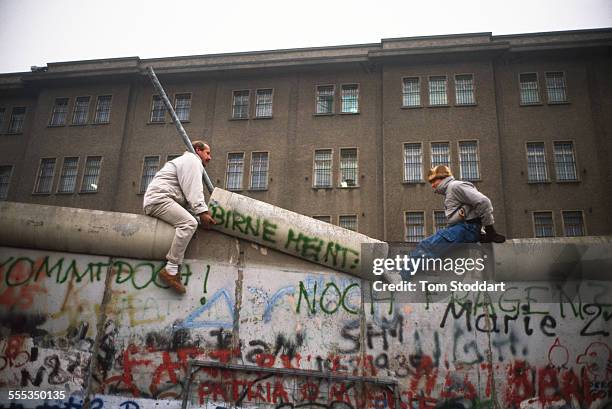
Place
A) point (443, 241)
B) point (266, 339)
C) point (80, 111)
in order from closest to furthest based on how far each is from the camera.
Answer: point (266, 339)
point (443, 241)
point (80, 111)

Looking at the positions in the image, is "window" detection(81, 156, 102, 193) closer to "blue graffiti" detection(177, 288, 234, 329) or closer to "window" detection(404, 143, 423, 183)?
"window" detection(404, 143, 423, 183)

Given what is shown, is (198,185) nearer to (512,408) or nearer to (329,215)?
(512,408)

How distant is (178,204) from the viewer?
5406mm

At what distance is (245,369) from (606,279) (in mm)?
3970

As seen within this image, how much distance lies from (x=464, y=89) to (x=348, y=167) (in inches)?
270

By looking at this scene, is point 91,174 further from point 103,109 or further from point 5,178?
point 5,178

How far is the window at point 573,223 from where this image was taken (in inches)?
789

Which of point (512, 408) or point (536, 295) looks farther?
point (536, 295)

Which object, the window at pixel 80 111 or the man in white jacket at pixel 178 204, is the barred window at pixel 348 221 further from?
the man in white jacket at pixel 178 204

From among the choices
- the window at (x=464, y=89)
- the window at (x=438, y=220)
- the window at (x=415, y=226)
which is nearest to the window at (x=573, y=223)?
the window at (x=438, y=220)

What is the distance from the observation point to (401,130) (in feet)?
73.7

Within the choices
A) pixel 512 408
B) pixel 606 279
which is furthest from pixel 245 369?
pixel 606 279

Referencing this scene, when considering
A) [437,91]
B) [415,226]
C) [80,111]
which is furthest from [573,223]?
[80,111]

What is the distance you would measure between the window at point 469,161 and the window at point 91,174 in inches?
728
